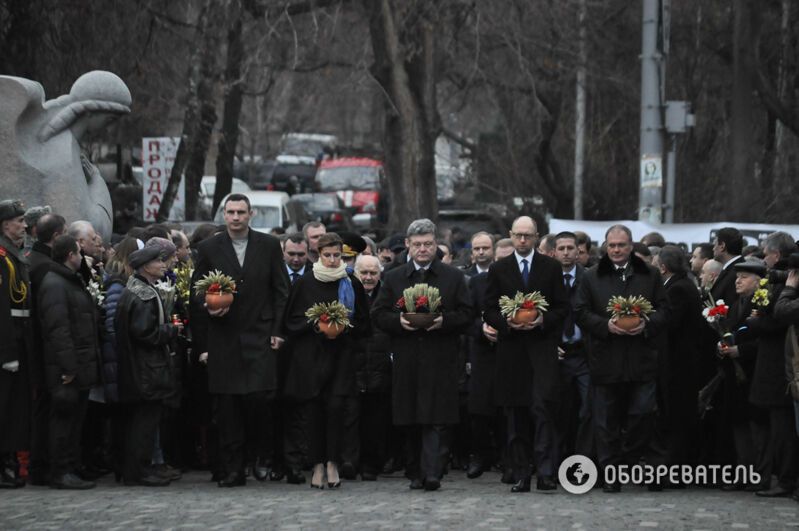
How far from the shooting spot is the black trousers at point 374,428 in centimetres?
1450

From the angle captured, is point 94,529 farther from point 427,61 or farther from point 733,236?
point 427,61

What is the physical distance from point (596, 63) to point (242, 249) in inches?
762

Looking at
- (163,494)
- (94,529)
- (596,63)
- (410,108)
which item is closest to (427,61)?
(410,108)

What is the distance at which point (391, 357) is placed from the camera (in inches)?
568

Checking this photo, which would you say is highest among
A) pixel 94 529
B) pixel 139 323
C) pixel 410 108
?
pixel 410 108

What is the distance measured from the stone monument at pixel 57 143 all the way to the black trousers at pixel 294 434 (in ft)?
15.0

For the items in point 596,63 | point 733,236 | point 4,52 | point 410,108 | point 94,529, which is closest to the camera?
point 94,529

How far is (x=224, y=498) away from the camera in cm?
1255

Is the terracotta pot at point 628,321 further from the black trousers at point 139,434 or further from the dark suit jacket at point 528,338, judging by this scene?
the black trousers at point 139,434

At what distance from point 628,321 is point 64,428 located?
4.50 m

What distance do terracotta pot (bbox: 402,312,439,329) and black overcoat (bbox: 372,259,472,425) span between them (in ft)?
0.43

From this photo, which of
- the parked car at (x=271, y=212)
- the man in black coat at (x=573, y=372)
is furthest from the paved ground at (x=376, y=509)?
the parked car at (x=271, y=212)

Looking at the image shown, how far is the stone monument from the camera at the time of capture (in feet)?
56.4

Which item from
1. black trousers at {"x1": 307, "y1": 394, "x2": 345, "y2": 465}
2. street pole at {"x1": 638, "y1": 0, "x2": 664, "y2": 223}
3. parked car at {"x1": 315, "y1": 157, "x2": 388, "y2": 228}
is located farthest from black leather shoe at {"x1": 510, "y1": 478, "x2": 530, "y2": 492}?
parked car at {"x1": 315, "y1": 157, "x2": 388, "y2": 228}
